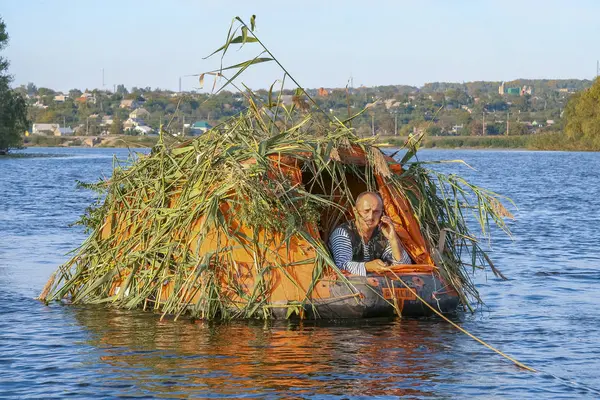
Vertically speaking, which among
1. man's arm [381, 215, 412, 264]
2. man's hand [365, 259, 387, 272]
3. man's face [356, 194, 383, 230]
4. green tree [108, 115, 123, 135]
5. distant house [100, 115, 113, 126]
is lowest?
man's hand [365, 259, 387, 272]

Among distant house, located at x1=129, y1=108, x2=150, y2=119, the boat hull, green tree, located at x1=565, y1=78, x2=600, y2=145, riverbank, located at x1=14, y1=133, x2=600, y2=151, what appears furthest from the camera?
riverbank, located at x1=14, y1=133, x2=600, y2=151

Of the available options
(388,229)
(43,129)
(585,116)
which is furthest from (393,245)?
(43,129)

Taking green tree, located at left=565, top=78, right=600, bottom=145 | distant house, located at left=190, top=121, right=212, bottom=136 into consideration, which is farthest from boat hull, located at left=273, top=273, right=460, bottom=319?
green tree, located at left=565, top=78, right=600, bottom=145

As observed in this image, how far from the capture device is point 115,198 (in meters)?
13.9

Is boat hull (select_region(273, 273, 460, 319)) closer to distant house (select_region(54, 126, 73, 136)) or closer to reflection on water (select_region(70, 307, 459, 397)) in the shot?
reflection on water (select_region(70, 307, 459, 397))

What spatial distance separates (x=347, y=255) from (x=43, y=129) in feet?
589

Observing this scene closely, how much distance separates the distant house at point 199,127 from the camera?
1405cm

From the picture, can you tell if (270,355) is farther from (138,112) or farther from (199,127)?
(138,112)

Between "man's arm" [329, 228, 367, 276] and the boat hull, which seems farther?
"man's arm" [329, 228, 367, 276]

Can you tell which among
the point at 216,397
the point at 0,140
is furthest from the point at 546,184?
the point at 0,140

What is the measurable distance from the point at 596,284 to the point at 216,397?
350 inches

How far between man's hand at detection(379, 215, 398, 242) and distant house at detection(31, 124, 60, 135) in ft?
574

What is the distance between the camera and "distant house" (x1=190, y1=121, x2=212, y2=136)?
1405 cm

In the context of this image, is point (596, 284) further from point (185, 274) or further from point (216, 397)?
point (216, 397)
